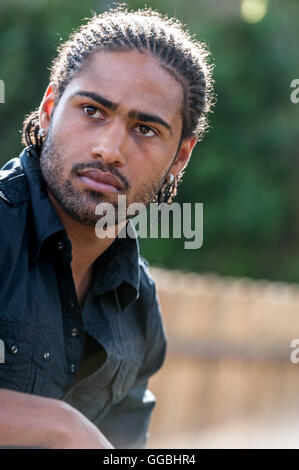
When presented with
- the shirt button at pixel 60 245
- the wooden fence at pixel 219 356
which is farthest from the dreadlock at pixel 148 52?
the wooden fence at pixel 219 356

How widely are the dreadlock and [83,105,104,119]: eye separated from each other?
0.21 m

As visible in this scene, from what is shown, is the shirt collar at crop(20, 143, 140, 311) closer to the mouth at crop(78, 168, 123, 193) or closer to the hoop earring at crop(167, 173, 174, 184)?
the mouth at crop(78, 168, 123, 193)

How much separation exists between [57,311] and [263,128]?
13809mm

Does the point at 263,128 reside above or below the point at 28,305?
above

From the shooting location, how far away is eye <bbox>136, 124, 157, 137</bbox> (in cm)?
242

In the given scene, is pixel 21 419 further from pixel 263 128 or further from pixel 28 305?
pixel 263 128

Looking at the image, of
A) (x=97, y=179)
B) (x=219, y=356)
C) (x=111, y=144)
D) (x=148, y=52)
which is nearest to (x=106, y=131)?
(x=111, y=144)

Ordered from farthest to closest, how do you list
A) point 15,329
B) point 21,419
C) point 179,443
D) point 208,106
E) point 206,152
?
point 206,152 < point 179,443 < point 208,106 < point 15,329 < point 21,419

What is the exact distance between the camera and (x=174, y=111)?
2.57m

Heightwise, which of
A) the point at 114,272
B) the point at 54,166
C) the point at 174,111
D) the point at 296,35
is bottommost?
the point at 114,272

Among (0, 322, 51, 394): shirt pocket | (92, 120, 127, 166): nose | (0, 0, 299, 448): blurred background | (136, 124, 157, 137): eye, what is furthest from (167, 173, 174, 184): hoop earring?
(0, 0, 299, 448): blurred background

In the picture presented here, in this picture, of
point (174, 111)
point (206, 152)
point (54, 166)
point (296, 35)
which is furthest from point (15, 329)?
point (296, 35)

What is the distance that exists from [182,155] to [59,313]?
37.1 inches

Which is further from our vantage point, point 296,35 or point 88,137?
point 296,35
